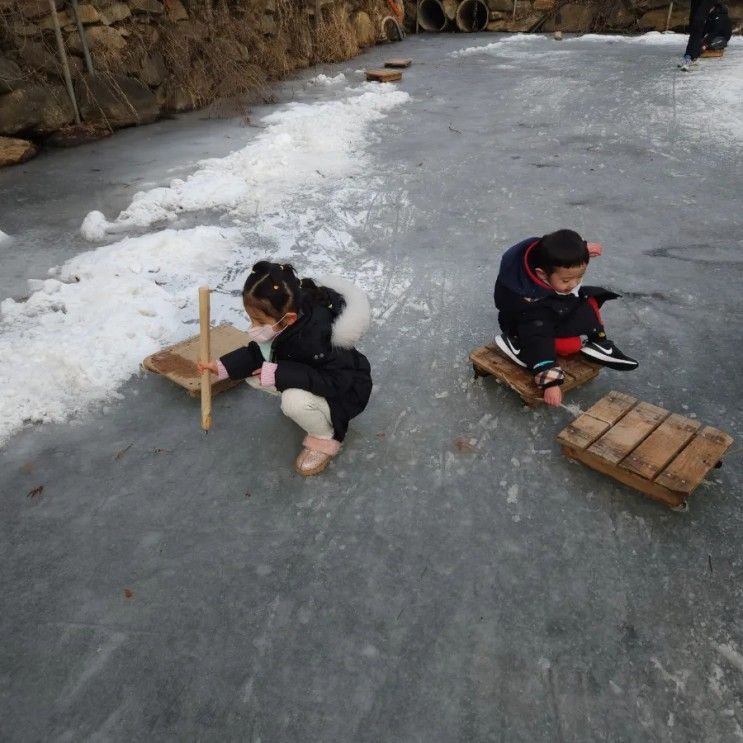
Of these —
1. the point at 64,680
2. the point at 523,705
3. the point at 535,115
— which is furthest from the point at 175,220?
the point at 535,115

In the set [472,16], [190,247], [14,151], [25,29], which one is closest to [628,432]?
[190,247]

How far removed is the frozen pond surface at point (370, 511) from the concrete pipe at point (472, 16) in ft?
42.0

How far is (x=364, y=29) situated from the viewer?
1280 centimetres

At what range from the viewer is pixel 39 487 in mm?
2426

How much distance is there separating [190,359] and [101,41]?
6.18 meters

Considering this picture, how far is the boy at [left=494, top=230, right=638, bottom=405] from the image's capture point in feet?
8.26

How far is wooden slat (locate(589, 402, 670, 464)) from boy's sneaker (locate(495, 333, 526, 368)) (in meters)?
0.55

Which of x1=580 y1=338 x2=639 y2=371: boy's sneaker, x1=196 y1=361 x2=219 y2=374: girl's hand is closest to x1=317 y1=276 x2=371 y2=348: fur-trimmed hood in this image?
x1=196 y1=361 x2=219 y2=374: girl's hand

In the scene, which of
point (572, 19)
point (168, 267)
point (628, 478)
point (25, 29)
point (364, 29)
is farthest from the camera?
point (572, 19)

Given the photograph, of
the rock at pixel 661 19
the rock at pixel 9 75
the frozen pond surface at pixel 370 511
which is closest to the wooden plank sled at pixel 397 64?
the rock at pixel 9 75

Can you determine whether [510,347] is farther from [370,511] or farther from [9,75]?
[9,75]

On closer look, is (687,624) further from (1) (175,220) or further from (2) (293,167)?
(2) (293,167)

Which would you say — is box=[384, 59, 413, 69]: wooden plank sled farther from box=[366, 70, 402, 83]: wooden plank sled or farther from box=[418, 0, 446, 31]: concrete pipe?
box=[418, 0, 446, 31]: concrete pipe

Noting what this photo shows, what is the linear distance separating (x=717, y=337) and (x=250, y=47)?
8768mm
